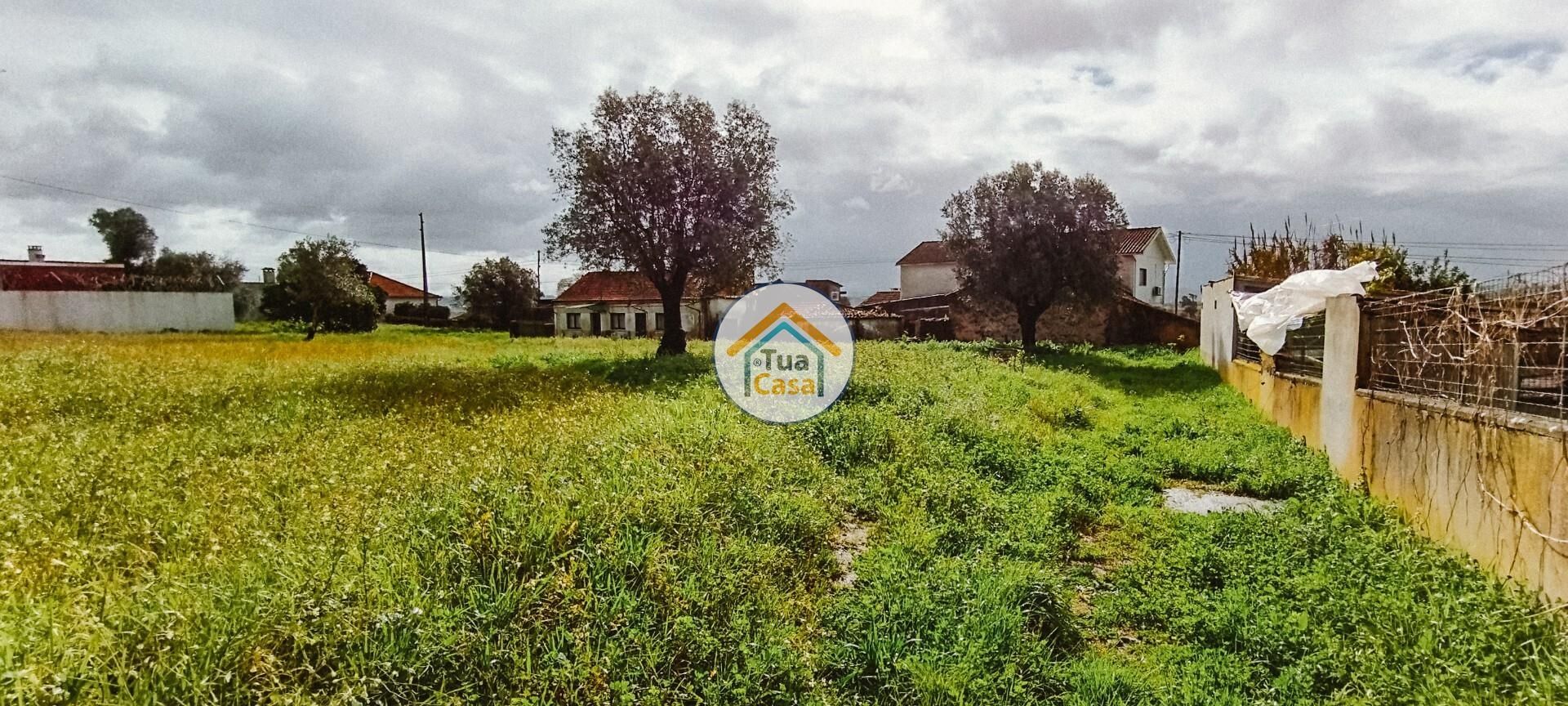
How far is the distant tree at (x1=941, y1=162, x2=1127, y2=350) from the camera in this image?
2127cm

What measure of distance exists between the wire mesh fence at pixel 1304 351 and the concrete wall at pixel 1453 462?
2.05 ft

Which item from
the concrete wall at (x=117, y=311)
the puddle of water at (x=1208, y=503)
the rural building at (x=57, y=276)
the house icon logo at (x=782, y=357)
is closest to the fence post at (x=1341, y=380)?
the puddle of water at (x=1208, y=503)

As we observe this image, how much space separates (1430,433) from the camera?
189 inches

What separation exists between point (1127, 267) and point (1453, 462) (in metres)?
34.4

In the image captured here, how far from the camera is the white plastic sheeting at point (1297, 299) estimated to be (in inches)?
364

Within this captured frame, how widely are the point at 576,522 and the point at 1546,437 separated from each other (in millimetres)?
5378

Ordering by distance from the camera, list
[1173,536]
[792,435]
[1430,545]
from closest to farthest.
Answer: [1430,545]
[1173,536]
[792,435]

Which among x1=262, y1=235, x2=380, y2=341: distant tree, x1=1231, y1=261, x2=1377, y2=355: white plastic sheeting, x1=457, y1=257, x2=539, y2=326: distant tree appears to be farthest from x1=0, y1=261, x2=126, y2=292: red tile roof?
x1=1231, y1=261, x2=1377, y2=355: white plastic sheeting

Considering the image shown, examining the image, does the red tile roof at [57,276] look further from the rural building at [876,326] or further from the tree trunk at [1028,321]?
the tree trunk at [1028,321]

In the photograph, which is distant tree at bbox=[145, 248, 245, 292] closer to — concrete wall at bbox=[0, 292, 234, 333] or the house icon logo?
concrete wall at bbox=[0, 292, 234, 333]

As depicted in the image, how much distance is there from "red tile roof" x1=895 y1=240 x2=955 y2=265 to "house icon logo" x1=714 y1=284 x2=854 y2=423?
1470 centimetres

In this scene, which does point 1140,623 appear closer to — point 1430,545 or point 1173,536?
point 1173,536

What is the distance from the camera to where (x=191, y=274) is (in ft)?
114

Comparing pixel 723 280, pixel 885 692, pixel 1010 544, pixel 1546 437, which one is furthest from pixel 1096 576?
pixel 723 280
